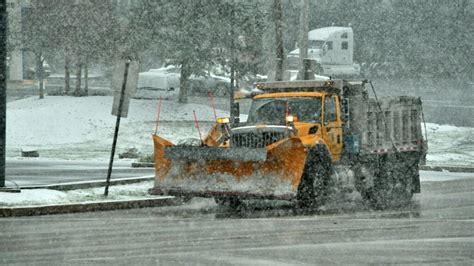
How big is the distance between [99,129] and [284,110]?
18827 mm

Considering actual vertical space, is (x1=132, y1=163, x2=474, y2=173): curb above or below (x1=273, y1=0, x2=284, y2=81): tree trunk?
below

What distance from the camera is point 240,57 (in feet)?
137

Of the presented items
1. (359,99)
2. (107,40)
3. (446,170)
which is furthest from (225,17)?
(359,99)

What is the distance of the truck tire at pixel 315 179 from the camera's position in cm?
1895

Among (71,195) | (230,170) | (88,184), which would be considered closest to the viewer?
(230,170)

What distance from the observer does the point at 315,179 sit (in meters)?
19.0

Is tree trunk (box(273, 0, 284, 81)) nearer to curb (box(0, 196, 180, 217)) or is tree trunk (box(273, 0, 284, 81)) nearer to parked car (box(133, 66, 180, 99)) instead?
parked car (box(133, 66, 180, 99))

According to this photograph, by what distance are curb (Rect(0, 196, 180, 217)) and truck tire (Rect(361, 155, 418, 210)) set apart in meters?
4.06

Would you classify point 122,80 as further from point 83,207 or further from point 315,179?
point 315,179

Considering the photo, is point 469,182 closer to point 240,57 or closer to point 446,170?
point 446,170

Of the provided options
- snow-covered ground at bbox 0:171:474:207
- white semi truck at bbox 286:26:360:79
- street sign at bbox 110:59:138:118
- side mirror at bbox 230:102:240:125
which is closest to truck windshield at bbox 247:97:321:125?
side mirror at bbox 230:102:240:125

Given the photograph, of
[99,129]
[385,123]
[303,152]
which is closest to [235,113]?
[385,123]

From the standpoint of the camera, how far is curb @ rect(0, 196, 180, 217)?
1795 cm

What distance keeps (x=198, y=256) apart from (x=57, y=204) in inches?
→ 276
